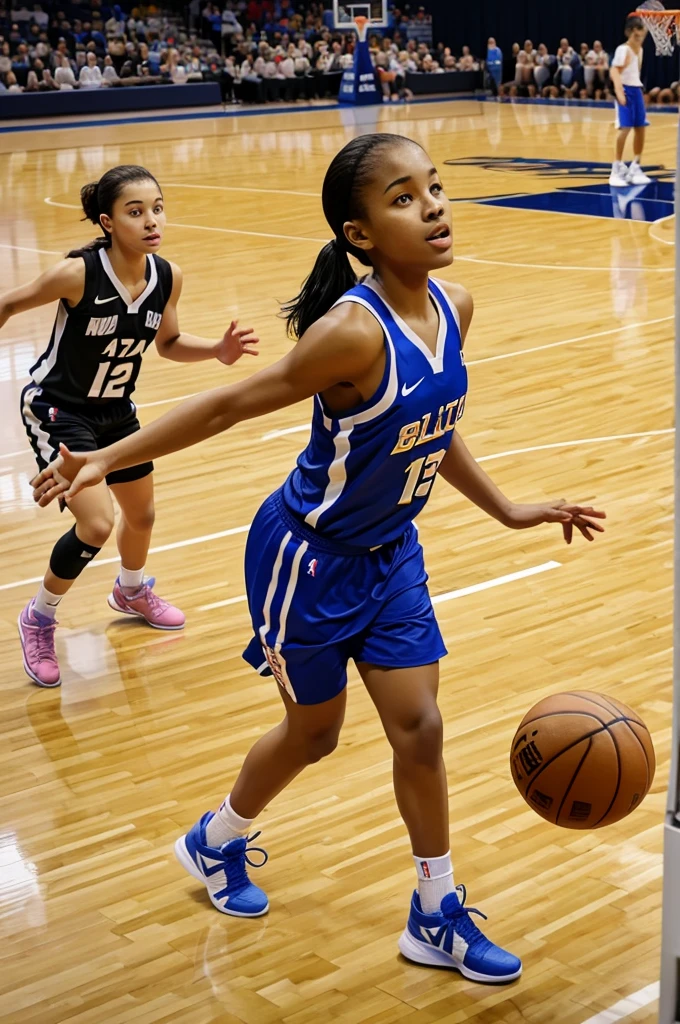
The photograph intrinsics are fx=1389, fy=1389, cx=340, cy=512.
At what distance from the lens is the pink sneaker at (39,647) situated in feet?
14.5

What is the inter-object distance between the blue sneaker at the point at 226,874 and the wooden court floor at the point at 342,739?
0.12 feet

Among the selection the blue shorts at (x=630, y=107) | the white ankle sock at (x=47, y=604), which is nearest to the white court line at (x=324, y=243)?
the blue shorts at (x=630, y=107)

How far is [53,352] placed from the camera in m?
4.50

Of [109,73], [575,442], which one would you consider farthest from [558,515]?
[109,73]

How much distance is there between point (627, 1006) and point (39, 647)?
95.0 inches

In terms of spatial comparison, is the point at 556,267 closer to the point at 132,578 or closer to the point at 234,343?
the point at 132,578

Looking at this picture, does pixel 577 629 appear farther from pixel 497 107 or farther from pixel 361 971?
pixel 497 107

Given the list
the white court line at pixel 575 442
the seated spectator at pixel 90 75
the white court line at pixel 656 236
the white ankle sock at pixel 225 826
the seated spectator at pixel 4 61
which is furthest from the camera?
the seated spectator at pixel 90 75

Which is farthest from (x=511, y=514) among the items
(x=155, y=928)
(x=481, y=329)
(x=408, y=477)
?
(x=481, y=329)

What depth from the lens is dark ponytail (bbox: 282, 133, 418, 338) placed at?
2.70 metres

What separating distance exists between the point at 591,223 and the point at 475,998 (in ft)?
35.5

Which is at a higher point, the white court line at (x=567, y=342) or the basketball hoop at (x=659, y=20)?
the basketball hoop at (x=659, y=20)

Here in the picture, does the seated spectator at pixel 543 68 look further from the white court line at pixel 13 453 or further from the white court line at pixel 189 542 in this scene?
the white court line at pixel 189 542

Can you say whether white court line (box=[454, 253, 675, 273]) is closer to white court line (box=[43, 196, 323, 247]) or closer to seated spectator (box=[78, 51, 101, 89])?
white court line (box=[43, 196, 323, 247])
